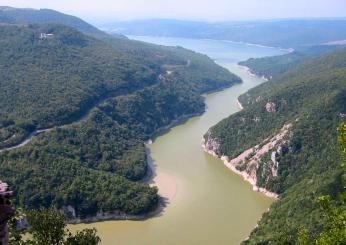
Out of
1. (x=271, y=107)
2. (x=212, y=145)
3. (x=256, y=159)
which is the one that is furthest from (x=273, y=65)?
(x=256, y=159)

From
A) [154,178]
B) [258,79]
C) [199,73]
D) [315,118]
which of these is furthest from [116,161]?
[258,79]

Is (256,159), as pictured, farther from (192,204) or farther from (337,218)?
(337,218)

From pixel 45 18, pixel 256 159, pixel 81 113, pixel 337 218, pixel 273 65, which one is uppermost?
pixel 337 218

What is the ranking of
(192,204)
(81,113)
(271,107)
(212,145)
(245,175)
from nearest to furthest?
1. (192,204)
2. (245,175)
3. (212,145)
4. (81,113)
5. (271,107)

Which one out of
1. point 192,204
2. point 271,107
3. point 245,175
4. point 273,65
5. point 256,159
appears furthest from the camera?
point 273,65

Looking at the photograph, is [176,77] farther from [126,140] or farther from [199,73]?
[126,140]

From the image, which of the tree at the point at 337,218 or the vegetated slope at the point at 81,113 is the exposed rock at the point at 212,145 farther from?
the tree at the point at 337,218
